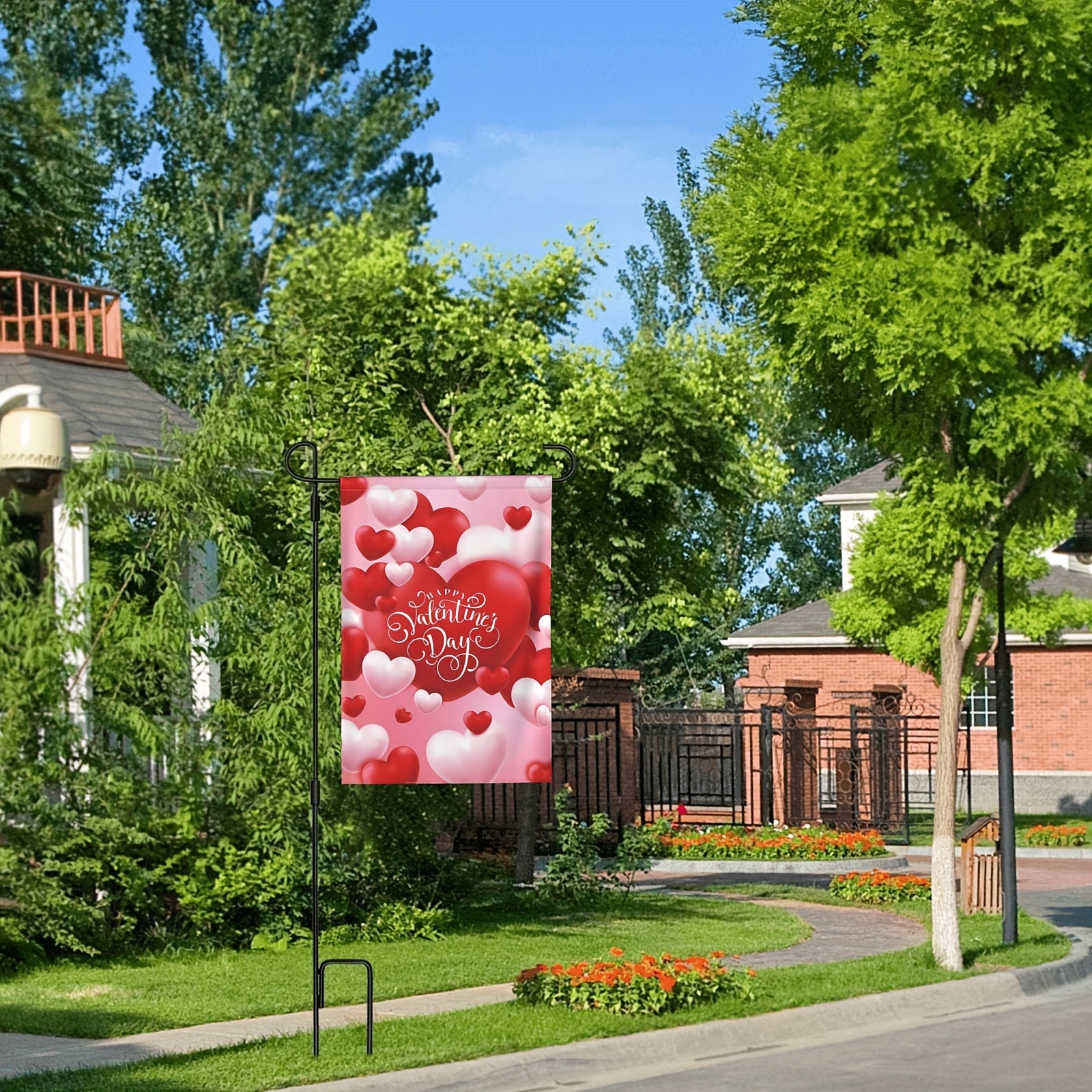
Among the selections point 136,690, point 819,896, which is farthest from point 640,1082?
point 819,896

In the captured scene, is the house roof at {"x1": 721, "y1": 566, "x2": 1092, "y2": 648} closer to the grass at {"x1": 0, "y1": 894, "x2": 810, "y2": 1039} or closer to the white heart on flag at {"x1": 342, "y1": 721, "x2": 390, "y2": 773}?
the grass at {"x1": 0, "y1": 894, "x2": 810, "y2": 1039}

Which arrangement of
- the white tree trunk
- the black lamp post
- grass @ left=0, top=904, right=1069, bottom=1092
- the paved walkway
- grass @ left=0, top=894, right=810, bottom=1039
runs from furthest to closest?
the black lamp post < the white tree trunk < grass @ left=0, top=894, right=810, bottom=1039 < the paved walkway < grass @ left=0, top=904, right=1069, bottom=1092

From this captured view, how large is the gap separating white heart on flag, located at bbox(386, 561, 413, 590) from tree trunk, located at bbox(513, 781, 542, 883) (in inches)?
441

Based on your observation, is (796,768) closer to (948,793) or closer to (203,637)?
(948,793)

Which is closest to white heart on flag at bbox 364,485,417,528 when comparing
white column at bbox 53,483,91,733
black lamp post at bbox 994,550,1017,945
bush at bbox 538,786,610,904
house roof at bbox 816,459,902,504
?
white column at bbox 53,483,91,733

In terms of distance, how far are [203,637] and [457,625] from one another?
5.17 metres

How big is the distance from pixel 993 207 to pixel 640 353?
31.6 ft

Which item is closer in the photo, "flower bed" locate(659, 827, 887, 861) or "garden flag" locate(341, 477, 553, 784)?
"garden flag" locate(341, 477, 553, 784)

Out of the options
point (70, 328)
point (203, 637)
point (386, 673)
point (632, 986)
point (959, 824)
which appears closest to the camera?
point (386, 673)

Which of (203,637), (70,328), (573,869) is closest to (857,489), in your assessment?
(573,869)

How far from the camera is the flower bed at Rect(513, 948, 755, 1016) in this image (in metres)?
11.9

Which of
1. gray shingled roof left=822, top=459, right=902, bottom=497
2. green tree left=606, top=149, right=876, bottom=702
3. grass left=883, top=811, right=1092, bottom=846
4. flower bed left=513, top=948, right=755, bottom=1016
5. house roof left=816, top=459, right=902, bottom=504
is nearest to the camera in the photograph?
flower bed left=513, top=948, right=755, bottom=1016

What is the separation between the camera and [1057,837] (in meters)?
30.8

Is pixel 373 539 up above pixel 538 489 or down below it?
below
